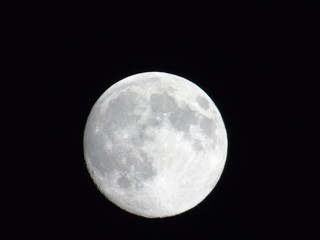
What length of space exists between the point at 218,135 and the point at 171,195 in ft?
3.00

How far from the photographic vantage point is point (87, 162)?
15.3 ft

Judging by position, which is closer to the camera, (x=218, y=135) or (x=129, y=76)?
(x=218, y=135)

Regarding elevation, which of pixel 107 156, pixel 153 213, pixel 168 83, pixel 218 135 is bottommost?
pixel 153 213

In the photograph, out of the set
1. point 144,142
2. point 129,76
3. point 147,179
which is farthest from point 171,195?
point 129,76

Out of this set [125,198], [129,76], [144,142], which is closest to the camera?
[144,142]

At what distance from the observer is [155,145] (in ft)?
13.4

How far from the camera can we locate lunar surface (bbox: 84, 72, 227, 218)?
13.5 feet

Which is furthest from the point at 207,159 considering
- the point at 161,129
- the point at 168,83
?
the point at 168,83

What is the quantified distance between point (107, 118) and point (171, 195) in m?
1.15

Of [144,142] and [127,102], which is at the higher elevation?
[127,102]

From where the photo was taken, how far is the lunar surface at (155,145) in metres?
4.11

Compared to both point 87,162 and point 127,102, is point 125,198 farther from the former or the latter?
point 127,102

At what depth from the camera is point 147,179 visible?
4.16 m

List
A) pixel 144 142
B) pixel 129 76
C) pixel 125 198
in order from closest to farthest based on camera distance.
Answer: pixel 144 142 < pixel 125 198 < pixel 129 76
